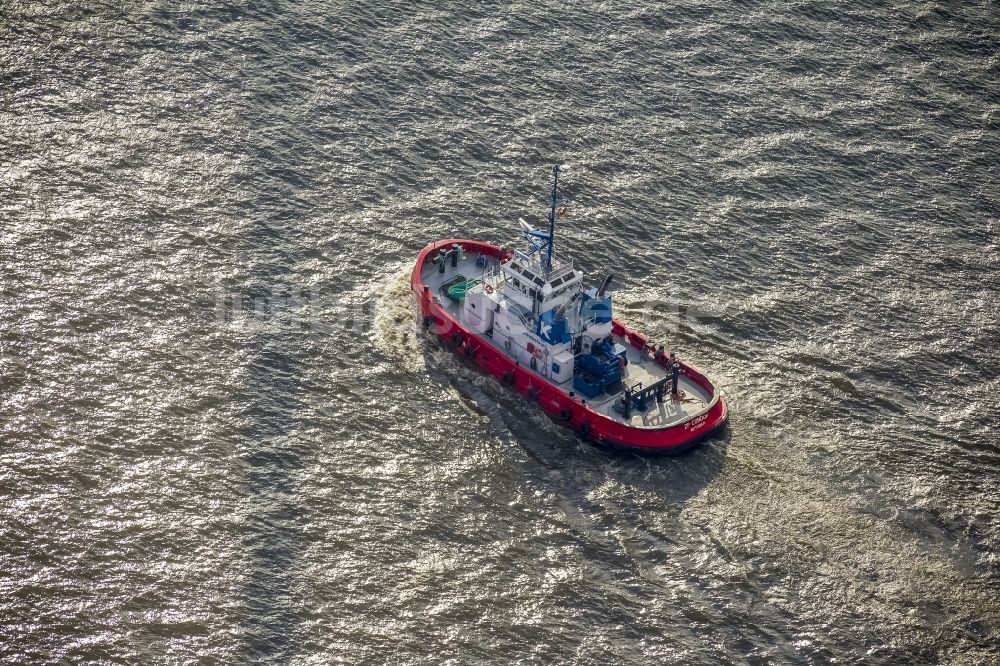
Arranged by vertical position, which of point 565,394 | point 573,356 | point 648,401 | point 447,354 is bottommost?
point 447,354

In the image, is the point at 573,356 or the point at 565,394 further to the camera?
the point at 573,356

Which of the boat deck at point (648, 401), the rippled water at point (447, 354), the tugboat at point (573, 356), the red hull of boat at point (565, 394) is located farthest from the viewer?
the boat deck at point (648, 401)

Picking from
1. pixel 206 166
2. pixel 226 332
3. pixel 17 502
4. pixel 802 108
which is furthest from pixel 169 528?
pixel 802 108

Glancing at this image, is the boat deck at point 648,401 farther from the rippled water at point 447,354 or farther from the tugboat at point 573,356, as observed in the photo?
the rippled water at point 447,354

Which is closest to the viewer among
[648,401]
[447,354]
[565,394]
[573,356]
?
[565,394]

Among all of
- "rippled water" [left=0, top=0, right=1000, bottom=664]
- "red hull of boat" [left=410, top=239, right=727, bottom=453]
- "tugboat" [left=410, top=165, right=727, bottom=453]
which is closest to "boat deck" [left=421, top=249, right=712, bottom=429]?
"tugboat" [left=410, top=165, right=727, bottom=453]

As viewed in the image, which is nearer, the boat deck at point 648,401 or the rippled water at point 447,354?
the rippled water at point 447,354

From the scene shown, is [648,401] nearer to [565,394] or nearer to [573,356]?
[565,394]

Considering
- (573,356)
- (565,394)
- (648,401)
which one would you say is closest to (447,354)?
(573,356)

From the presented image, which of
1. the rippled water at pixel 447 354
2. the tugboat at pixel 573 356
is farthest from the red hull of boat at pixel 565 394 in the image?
the rippled water at pixel 447 354
